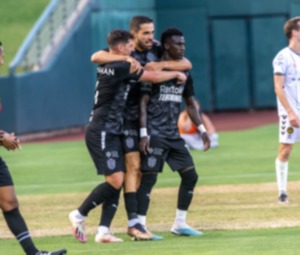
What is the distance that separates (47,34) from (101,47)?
1703 mm

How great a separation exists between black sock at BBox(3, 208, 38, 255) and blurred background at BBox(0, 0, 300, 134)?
1952 cm

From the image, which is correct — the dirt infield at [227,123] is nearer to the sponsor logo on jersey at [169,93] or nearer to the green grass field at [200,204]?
the green grass field at [200,204]

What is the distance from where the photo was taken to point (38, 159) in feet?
79.4

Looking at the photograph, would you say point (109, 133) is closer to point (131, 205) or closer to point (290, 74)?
point (131, 205)

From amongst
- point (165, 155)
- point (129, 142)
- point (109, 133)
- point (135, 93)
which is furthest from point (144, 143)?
point (135, 93)

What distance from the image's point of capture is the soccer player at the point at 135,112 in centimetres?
1216

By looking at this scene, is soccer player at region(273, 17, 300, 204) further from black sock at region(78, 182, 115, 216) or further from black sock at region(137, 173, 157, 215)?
black sock at region(78, 182, 115, 216)

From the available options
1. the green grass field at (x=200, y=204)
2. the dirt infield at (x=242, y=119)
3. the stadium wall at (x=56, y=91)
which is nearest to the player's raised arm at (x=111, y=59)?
the green grass field at (x=200, y=204)

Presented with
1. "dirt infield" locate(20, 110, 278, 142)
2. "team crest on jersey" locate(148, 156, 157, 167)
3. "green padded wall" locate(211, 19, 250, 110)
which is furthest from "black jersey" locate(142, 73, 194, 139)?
"green padded wall" locate(211, 19, 250, 110)

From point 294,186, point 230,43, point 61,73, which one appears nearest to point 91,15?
point 61,73

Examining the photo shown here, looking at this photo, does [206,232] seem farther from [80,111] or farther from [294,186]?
[80,111]

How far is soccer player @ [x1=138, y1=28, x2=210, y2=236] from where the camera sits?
12469 millimetres

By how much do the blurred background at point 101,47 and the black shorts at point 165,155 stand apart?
17698 mm

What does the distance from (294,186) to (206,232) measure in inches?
173
